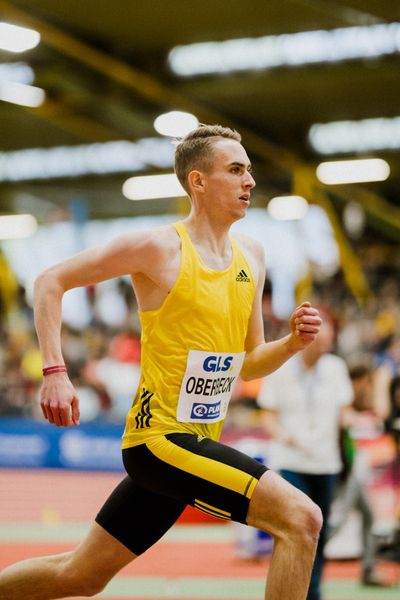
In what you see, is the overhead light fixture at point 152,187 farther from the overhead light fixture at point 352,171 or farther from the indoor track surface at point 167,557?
the indoor track surface at point 167,557

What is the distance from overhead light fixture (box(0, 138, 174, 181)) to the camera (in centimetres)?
2461

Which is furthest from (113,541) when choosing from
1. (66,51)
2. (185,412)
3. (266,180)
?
(266,180)

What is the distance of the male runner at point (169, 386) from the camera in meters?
4.40

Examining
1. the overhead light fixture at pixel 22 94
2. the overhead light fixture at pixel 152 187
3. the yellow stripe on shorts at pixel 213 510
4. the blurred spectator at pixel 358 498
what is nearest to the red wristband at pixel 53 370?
the yellow stripe on shorts at pixel 213 510

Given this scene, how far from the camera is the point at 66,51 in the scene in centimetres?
1838

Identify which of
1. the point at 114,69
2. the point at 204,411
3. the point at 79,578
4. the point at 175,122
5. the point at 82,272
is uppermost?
the point at 114,69

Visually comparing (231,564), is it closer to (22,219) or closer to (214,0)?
(214,0)

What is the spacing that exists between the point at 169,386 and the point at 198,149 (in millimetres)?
1209

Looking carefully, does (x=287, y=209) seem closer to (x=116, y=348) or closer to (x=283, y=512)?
(x=116, y=348)

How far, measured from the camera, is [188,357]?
15.3ft

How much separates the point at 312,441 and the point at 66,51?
1271cm

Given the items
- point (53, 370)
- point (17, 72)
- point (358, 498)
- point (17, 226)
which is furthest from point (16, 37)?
point (17, 226)

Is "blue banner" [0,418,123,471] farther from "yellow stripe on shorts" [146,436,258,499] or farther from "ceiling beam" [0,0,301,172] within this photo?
"yellow stripe on shorts" [146,436,258,499]

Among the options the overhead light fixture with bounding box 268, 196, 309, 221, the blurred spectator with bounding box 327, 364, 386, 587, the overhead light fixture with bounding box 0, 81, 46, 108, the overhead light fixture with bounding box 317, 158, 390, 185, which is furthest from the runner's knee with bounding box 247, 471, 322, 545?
the overhead light fixture with bounding box 268, 196, 309, 221
